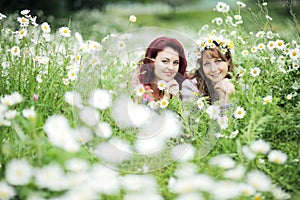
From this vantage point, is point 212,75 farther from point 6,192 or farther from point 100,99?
point 6,192

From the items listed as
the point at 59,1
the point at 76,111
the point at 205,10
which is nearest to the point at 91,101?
the point at 76,111

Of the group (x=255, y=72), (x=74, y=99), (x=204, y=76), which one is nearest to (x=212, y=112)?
(x=255, y=72)

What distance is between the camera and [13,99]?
75.8 inches

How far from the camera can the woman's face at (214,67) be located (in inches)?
106

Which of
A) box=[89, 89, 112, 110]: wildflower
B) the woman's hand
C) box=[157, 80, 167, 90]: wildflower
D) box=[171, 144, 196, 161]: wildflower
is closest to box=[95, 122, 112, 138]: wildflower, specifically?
box=[89, 89, 112, 110]: wildflower

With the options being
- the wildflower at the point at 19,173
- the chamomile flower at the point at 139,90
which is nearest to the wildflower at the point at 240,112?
the chamomile flower at the point at 139,90

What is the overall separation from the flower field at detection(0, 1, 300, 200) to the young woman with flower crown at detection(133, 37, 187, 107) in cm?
5

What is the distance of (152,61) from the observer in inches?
101

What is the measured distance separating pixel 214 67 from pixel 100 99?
29.1 inches

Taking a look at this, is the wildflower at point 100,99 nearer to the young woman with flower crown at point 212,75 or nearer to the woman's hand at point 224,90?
the young woman with flower crown at point 212,75

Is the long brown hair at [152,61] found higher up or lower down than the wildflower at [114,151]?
higher up

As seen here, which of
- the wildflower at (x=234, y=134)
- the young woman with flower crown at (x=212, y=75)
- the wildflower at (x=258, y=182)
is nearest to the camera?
the wildflower at (x=258, y=182)

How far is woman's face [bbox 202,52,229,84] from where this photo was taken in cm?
269

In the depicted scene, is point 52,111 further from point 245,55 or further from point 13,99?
point 245,55
